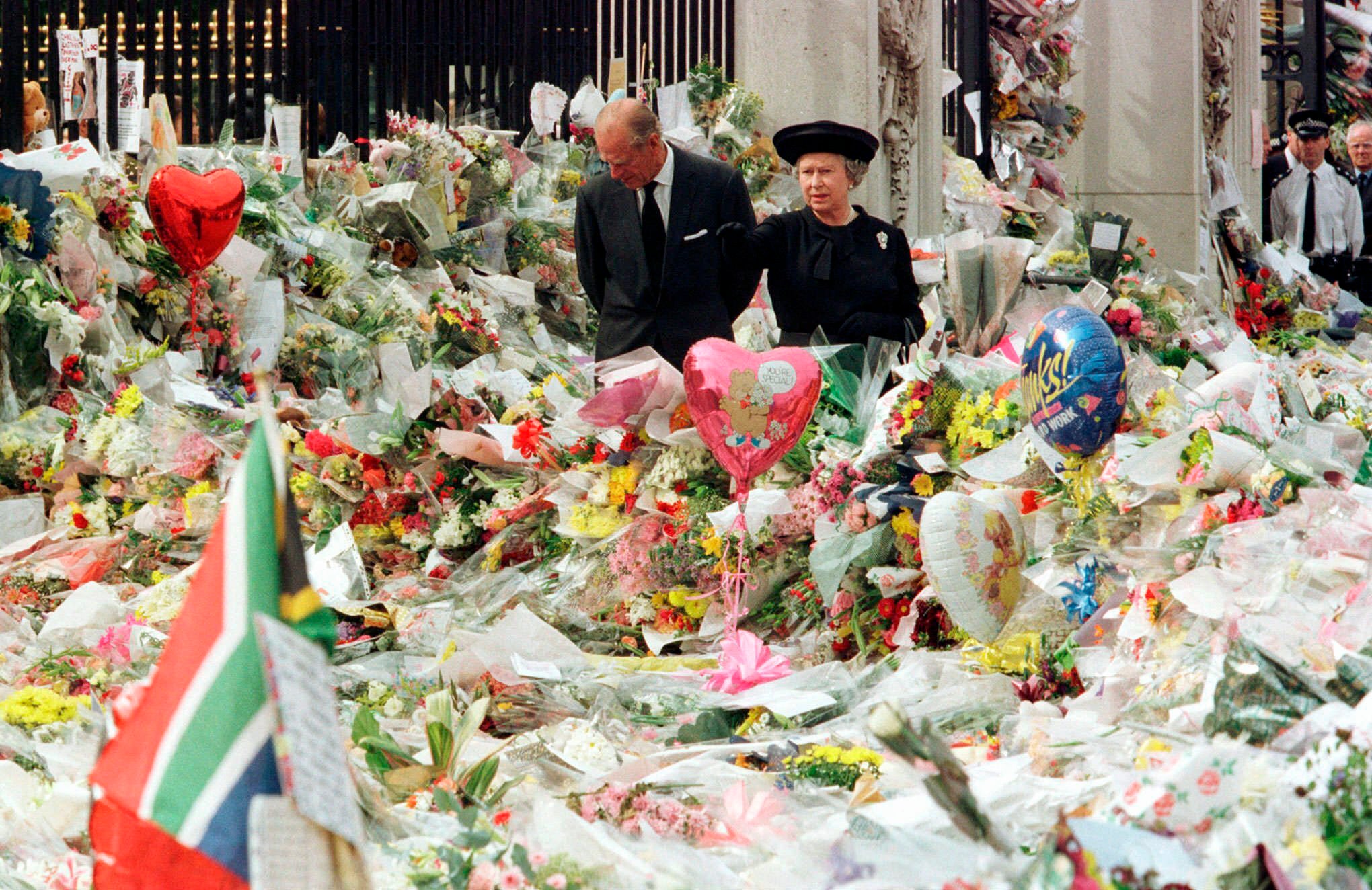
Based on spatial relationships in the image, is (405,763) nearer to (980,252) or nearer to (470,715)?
(470,715)

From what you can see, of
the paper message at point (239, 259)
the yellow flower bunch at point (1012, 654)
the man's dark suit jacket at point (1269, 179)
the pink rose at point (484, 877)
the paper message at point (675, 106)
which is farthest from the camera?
the man's dark suit jacket at point (1269, 179)

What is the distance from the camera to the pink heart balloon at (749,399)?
13.4ft

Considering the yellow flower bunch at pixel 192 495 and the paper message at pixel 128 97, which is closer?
the yellow flower bunch at pixel 192 495

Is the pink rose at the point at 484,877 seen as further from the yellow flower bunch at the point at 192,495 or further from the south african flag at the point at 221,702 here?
the yellow flower bunch at the point at 192,495

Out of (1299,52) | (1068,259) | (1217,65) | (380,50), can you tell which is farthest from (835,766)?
(1299,52)

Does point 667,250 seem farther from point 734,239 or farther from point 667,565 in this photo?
point 667,565

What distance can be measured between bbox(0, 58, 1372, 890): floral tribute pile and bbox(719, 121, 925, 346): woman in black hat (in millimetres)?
200

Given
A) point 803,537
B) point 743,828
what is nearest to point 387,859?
point 743,828

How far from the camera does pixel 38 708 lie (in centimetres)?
336

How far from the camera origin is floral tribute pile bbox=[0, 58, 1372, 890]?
6.79 feet

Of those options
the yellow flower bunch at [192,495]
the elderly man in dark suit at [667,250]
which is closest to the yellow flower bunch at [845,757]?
the elderly man in dark suit at [667,250]

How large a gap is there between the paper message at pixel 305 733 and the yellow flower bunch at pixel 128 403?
4.76 meters

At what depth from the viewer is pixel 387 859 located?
2.19 m

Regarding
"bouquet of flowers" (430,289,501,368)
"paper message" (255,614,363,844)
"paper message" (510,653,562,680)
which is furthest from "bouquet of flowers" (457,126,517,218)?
"paper message" (255,614,363,844)
